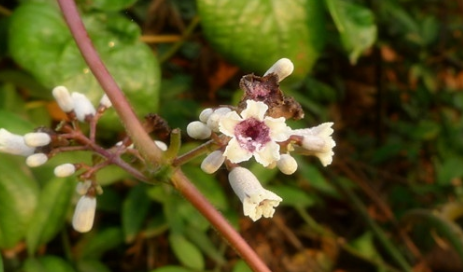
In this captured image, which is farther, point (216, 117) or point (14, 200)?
point (14, 200)

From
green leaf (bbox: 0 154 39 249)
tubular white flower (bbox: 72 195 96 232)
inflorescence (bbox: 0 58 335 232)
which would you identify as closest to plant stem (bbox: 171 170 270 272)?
inflorescence (bbox: 0 58 335 232)

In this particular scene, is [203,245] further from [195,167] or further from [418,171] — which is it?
[418,171]

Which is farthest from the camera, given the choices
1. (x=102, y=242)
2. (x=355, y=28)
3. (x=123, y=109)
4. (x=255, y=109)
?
(x=355, y=28)

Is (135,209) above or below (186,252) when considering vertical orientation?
above

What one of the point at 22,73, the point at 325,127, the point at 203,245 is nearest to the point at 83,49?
the point at 325,127

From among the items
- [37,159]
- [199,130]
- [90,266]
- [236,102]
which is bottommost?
[199,130]

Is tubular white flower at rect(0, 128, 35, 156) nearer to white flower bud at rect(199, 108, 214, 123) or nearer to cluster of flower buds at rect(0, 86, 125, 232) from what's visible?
cluster of flower buds at rect(0, 86, 125, 232)

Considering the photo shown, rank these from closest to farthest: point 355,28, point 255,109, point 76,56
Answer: point 255,109 → point 76,56 → point 355,28

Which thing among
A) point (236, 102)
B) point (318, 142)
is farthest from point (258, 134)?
point (236, 102)

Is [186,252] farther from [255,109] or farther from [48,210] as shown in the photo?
[255,109]
